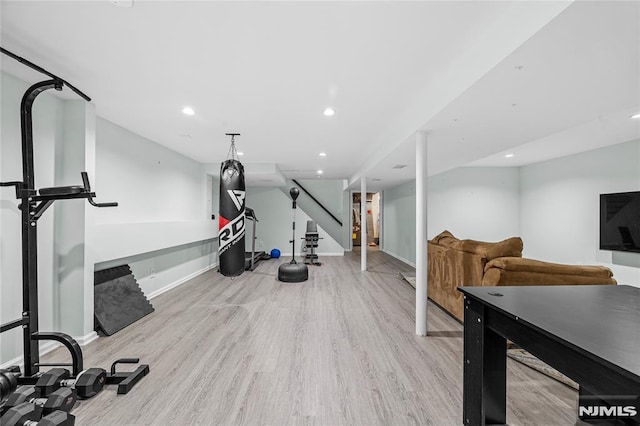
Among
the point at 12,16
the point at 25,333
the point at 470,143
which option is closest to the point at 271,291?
the point at 25,333

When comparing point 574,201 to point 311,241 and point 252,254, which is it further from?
point 252,254

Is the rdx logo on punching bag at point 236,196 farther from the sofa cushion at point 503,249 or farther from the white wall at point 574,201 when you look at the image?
the white wall at point 574,201

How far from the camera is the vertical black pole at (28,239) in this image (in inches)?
76.2

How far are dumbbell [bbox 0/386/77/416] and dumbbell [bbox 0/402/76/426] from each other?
0.10 metres

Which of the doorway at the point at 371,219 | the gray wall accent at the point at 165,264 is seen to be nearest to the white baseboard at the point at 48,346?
the gray wall accent at the point at 165,264

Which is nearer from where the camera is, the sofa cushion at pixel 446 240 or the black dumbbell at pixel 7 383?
the black dumbbell at pixel 7 383

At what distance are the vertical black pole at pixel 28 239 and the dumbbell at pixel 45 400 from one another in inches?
12.2

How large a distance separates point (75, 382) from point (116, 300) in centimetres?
163

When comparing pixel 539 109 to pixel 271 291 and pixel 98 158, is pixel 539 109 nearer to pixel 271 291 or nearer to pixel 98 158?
pixel 271 291

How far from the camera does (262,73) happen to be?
90.7 inches

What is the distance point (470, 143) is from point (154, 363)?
4260 mm

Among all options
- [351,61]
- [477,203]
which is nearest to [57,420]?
[351,61]

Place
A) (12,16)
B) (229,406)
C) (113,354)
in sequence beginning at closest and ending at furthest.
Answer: (12,16)
(229,406)
(113,354)

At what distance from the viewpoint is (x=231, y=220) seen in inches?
126
